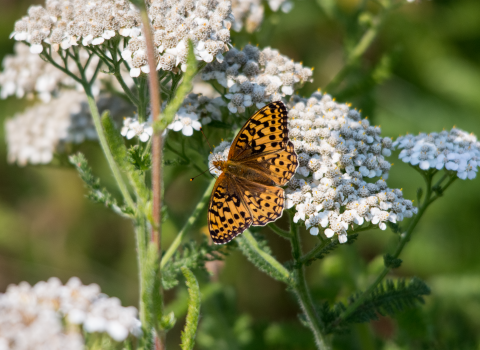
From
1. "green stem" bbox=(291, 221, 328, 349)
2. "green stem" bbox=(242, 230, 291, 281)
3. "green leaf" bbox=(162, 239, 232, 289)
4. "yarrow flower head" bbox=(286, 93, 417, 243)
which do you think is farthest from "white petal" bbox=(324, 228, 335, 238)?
"green leaf" bbox=(162, 239, 232, 289)

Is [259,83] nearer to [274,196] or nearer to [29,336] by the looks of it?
[274,196]

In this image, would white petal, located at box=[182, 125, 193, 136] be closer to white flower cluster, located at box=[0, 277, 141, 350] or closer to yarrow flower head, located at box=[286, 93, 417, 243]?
yarrow flower head, located at box=[286, 93, 417, 243]

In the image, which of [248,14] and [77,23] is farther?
[248,14]

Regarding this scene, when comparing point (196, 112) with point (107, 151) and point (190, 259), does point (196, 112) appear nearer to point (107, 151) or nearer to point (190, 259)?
point (107, 151)

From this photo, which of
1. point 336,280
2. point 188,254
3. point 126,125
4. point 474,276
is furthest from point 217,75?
point 474,276

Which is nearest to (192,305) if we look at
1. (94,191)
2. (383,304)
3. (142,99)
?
(94,191)

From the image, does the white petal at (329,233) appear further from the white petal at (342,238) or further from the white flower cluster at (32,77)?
the white flower cluster at (32,77)
